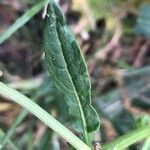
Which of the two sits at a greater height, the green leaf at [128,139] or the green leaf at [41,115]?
the green leaf at [41,115]

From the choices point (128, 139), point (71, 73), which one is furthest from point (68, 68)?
point (128, 139)

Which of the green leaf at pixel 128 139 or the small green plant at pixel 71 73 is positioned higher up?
the small green plant at pixel 71 73

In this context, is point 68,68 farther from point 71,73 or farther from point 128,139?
point 128,139

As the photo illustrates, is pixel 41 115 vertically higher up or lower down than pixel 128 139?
higher up
